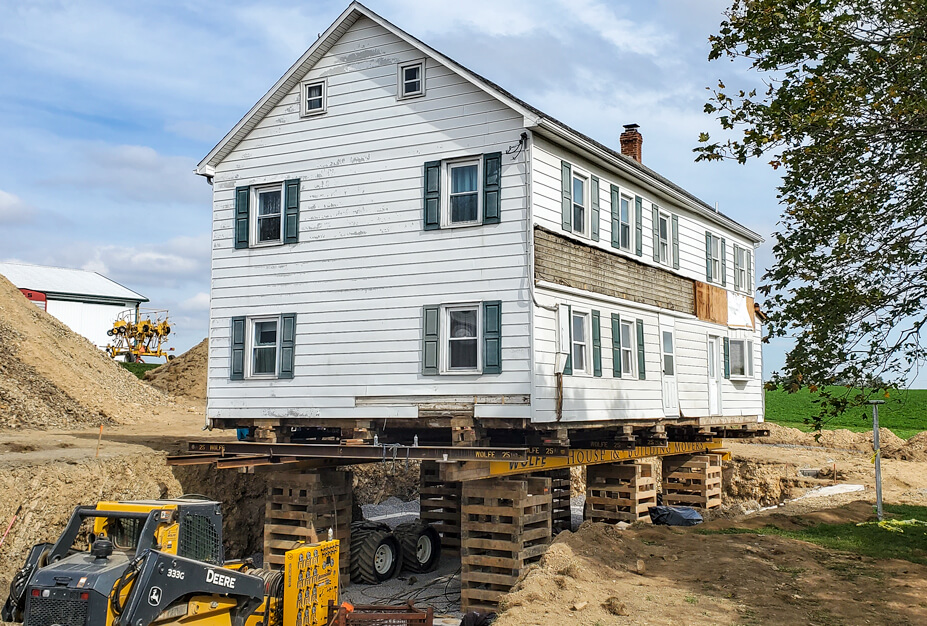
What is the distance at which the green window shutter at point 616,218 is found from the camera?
20906 mm

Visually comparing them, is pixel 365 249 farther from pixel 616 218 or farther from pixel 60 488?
pixel 60 488

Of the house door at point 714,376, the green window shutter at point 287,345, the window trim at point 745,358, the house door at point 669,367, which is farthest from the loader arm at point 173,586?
the window trim at point 745,358

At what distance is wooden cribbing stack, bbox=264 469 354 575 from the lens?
1962cm

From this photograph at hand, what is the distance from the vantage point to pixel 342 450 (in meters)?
17.4

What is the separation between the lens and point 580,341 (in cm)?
1895

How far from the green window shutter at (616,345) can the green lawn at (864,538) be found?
14.4 ft

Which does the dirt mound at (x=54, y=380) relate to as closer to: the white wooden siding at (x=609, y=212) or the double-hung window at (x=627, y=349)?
the double-hung window at (x=627, y=349)

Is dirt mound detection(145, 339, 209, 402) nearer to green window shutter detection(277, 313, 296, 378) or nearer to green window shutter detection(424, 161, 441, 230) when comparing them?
green window shutter detection(277, 313, 296, 378)

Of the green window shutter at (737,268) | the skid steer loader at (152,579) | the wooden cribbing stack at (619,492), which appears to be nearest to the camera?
the skid steer loader at (152,579)

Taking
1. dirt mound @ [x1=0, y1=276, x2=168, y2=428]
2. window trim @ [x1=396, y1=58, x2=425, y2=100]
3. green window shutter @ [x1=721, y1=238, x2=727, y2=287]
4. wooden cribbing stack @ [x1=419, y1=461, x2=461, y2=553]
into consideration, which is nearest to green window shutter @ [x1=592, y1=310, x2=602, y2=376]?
window trim @ [x1=396, y1=58, x2=425, y2=100]

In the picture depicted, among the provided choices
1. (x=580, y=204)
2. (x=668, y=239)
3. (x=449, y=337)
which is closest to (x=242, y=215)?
(x=449, y=337)

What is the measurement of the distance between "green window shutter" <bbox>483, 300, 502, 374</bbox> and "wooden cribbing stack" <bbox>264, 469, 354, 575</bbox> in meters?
5.29

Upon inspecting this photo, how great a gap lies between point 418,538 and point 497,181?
30.9 feet

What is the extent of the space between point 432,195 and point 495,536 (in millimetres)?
7498
